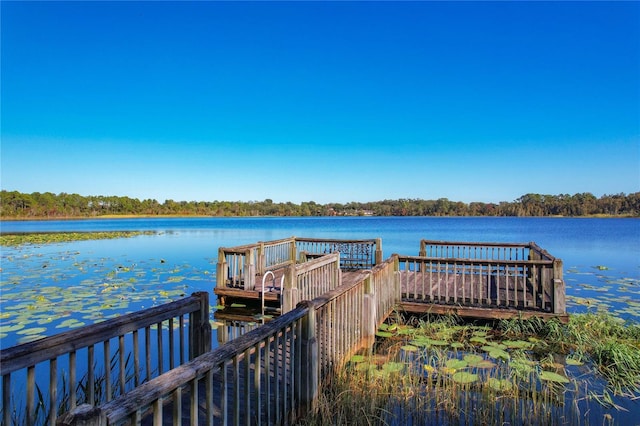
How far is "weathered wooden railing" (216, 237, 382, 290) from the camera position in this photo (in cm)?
1009

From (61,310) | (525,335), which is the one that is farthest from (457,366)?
(61,310)

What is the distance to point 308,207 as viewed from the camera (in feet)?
426

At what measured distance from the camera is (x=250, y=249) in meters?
10.1

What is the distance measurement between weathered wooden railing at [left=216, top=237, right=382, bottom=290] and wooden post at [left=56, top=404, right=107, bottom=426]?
8405 millimetres

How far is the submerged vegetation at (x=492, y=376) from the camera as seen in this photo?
3980 millimetres

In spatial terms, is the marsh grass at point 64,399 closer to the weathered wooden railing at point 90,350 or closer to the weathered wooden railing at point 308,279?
the weathered wooden railing at point 90,350

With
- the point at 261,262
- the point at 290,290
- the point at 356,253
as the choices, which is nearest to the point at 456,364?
the point at 290,290

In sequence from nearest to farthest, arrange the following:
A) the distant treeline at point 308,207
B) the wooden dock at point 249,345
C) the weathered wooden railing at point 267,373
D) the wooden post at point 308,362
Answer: the weathered wooden railing at point 267,373 < the wooden dock at point 249,345 < the wooden post at point 308,362 < the distant treeline at point 308,207

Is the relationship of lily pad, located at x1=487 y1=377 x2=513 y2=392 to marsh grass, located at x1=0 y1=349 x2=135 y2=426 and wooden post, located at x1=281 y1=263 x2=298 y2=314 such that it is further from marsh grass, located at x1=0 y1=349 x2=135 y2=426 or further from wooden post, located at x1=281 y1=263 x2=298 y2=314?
marsh grass, located at x1=0 y1=349 x2=135 y2=426

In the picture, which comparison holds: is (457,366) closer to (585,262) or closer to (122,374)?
(122,374)

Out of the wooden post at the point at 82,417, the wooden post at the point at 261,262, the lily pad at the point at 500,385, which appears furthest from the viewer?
the wooden post at the point at 261,262

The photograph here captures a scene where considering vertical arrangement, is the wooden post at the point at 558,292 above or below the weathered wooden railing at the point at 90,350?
below

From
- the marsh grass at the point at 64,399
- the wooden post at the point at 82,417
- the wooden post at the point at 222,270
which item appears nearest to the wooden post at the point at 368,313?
the marsh grass at the point at 64,399

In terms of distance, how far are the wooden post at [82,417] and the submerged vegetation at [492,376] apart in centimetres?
245
